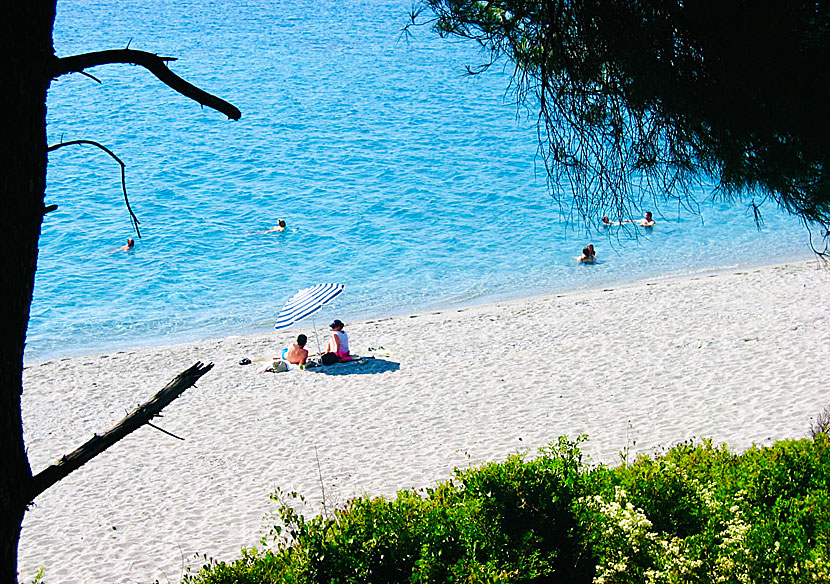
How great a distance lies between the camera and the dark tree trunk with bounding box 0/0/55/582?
112 inches

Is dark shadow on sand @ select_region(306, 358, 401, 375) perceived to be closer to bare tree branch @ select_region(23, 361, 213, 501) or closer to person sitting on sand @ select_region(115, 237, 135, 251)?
bare tree branch @ select_region(23, 361, 213, 501)

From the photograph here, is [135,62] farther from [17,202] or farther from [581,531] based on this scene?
[581,531]

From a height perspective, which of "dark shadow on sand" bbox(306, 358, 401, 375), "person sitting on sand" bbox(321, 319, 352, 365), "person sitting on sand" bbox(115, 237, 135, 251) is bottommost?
"dark shadow on sand" bbox(306, 358, 401, 375)

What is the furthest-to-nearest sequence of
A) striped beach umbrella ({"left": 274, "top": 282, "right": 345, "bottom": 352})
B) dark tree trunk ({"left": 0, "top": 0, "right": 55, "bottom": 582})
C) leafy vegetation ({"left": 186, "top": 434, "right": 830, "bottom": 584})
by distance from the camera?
striped beach umbrella ({"left": 274, "top": 282, "right": 345, "bottom": 352}) → leafy vegetation ({"left": 186, "top": 434, "right": 830, "bottom": 584}) → dark tree trunk ({"left": 0, "top": 0, "right": 55, "bottom": 582})

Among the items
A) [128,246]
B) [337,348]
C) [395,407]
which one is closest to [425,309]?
[337,348]

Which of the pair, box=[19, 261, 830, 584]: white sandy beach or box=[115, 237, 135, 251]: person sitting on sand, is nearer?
box=[19, 261, 830, 584]: white sandy beach

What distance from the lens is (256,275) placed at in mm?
23750

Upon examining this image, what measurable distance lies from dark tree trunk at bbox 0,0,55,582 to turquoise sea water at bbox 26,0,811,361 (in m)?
11.0

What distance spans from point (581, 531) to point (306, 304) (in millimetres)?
10708

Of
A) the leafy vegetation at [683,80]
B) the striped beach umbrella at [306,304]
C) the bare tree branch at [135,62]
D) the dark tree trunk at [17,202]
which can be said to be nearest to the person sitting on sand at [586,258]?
the striped beach umbrella at [306,304]

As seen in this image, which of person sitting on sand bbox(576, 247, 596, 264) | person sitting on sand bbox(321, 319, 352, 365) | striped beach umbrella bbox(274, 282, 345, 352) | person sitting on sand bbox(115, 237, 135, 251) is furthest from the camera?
person sitting on sand bbox(115, 237, 135, 251)

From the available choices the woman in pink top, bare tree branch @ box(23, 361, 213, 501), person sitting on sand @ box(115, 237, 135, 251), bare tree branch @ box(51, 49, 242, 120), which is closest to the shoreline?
the woman in pink top

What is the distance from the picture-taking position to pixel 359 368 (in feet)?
48.9

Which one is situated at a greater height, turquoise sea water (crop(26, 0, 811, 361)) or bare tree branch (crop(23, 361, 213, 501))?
turquoise sea water (crop(26, 0, 811, 361))
